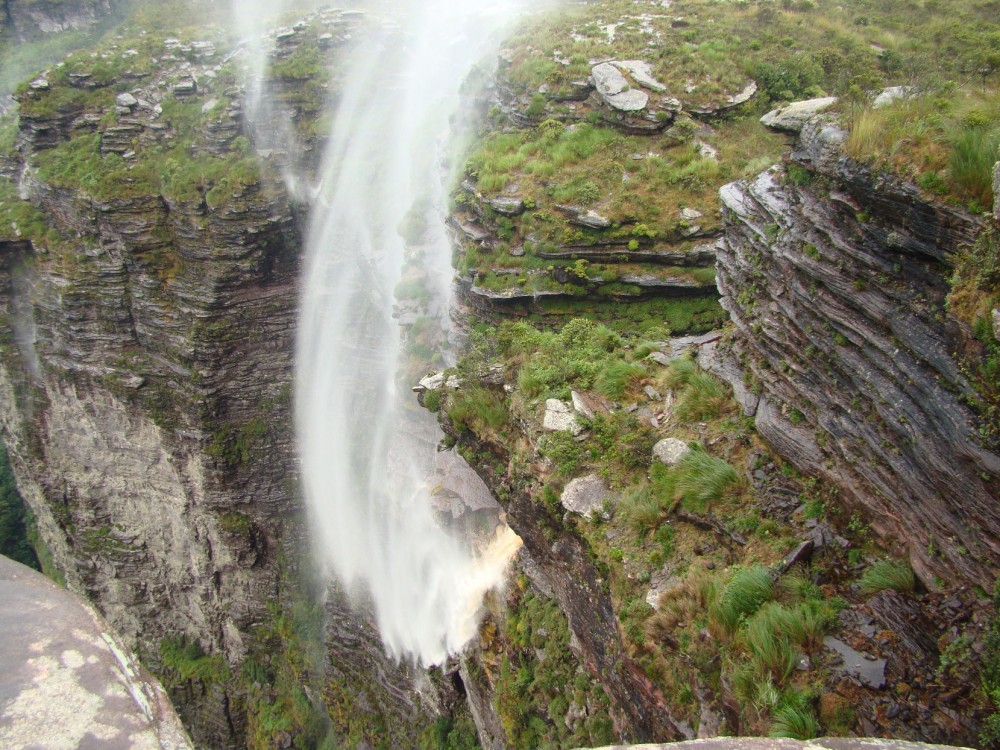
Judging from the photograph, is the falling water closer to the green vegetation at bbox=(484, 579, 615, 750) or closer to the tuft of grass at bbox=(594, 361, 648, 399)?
the green vegetation at bbox=(484, 579, 615, 750)

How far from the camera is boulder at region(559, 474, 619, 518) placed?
861cm

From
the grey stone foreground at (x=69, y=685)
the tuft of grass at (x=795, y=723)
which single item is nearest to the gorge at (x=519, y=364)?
the tuft of grass at (x=795, y=723)

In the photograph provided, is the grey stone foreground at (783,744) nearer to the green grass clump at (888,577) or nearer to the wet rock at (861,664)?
the wet rock at (861,664)

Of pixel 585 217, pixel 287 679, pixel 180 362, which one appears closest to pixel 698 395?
pixel 585 217

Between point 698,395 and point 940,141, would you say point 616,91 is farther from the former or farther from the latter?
point 940,141

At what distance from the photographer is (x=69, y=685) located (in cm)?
362

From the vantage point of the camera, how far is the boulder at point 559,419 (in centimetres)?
967

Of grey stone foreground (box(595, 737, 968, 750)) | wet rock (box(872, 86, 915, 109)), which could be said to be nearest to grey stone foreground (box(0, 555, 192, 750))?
grey stone foreground (box(595, 737, 968, 750))

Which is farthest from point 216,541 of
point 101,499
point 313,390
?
point 313,390

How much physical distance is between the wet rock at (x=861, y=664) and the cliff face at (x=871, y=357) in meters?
0.91

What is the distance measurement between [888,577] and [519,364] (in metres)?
7.19

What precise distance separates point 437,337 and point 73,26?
126 ft

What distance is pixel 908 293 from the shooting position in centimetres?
598

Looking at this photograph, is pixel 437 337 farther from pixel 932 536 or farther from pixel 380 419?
pixel 932 536
